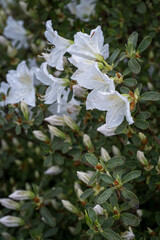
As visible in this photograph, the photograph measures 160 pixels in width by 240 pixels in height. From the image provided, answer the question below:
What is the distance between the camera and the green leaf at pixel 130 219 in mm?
1355

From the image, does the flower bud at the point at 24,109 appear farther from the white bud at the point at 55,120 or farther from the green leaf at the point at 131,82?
the green leaf at the point at 131,82

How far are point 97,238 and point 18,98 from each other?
0.86 metres

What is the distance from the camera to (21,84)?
1.86 meters

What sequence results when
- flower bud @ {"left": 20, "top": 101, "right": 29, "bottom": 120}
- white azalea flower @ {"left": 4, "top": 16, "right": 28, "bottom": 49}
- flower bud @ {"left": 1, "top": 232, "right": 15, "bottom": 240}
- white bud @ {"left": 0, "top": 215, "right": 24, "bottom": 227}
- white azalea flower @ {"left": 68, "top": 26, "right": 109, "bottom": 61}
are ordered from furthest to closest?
white azalea flower @ {"left": 4, "top": 16, "right": 28, "bottom": 49} < flower bud @ {"left": 1, "top": 232, "right": 15, "bottom": 240} < white bud @ {"left": 0, "top": 215, "right": 24, "bottom": 227} < flower bud @ {"left": 20, "top": 101, "right": 29, "bottom": 120} < white azalea flower @ {"left": 68, "top": 26, "right": 109, "bottom": 61}

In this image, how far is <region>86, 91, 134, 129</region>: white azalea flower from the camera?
116 centimetres

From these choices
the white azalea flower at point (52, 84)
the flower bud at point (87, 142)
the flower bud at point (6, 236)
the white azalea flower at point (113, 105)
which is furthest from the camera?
the flower bud at point (6, 236)

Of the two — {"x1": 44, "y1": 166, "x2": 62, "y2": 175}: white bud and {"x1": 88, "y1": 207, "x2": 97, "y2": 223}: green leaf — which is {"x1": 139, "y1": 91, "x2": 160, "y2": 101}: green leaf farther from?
{"x1": 44, "y1": 166, "x2": 62, "y2": 175}: white bud

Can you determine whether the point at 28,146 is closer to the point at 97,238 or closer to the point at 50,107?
the point at 50,107

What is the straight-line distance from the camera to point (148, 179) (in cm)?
158

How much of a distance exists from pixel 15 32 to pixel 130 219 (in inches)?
73.5

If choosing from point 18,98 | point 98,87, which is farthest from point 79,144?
point 98,87

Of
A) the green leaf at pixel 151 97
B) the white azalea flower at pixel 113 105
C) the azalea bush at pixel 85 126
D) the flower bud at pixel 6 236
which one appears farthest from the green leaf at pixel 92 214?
the flower bud at pixel 6 236

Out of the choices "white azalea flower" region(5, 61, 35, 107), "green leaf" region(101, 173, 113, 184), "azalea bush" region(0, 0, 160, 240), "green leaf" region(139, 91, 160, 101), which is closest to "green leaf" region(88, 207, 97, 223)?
"azalea bush" region(0, 0, 160, 240)

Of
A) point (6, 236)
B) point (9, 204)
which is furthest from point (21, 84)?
point (6, 236)
